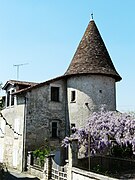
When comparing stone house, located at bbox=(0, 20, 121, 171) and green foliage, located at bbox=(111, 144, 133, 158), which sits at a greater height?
stone house, located at bbox=(0, 20, 121, 171)

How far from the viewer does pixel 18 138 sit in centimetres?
2566

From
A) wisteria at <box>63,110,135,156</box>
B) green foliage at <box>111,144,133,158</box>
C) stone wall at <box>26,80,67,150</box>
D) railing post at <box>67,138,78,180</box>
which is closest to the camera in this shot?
railing post at <box>67,138,78,180</box>

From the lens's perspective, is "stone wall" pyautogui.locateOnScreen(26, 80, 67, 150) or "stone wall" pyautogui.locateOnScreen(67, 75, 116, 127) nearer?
"stone wall" pyautogui.locateOnScreen(26, 80, 67, 150)

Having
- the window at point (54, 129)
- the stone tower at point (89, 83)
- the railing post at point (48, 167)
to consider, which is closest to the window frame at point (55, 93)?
the stone tower at point (89, 83)

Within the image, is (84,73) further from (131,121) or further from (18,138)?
(18,138)

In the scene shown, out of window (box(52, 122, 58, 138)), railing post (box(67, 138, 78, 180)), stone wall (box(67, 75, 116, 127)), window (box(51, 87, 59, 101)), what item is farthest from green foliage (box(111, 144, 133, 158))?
railing post (box(67, 138, 78, 180))

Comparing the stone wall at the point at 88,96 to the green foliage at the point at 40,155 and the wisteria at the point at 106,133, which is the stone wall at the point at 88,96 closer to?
the wisteria at the point at 106,133

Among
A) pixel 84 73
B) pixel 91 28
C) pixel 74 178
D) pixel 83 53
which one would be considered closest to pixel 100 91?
pixel 84 73

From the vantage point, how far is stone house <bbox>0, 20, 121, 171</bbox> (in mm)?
24953

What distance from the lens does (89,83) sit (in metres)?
25.5

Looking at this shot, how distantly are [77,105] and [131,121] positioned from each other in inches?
223

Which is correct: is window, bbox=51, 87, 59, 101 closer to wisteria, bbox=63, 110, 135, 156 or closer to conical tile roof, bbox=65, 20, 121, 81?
conical tile roof, bbox=65, 20, 121, 81

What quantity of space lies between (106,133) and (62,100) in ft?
20.9

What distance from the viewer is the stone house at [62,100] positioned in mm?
24953
